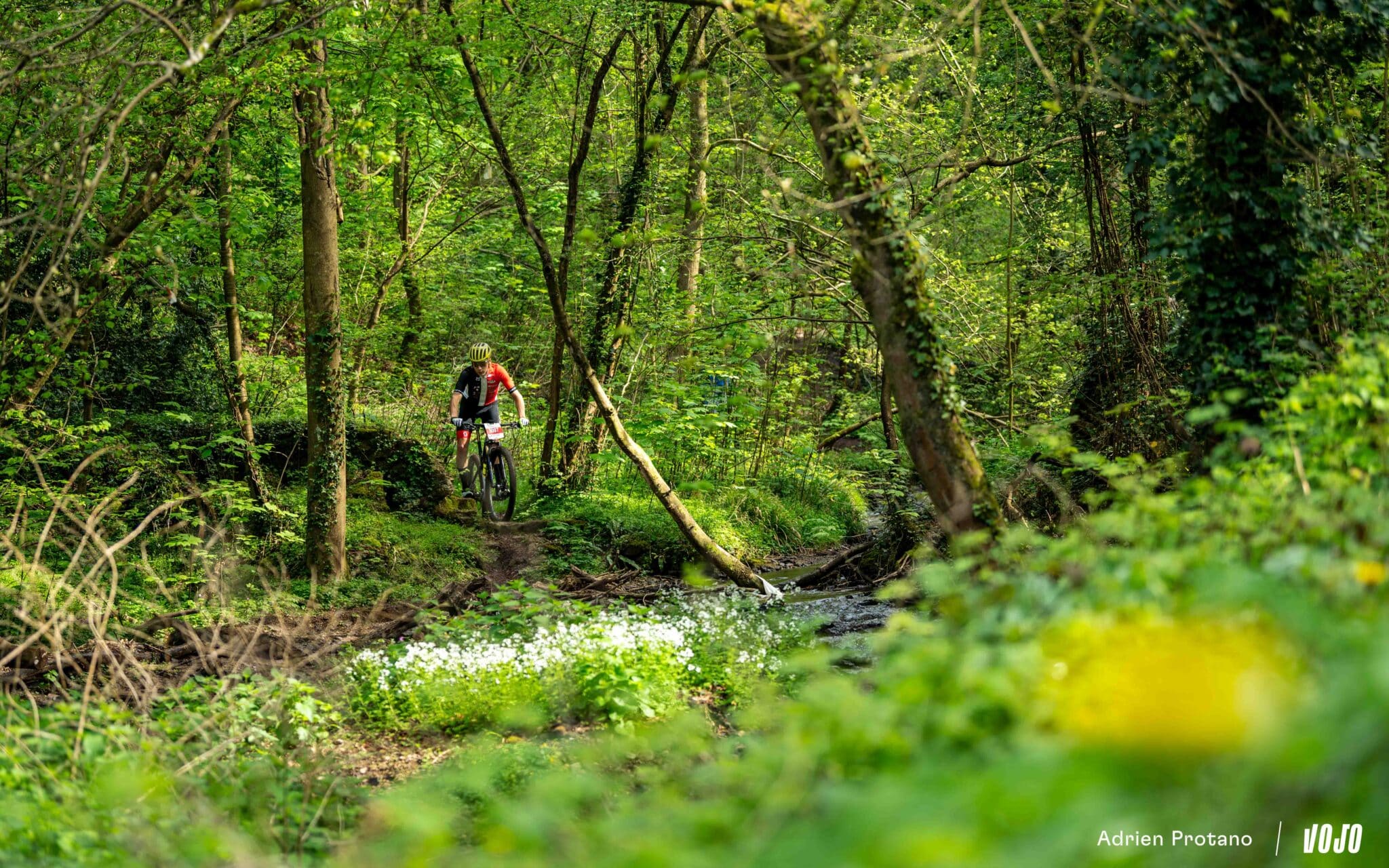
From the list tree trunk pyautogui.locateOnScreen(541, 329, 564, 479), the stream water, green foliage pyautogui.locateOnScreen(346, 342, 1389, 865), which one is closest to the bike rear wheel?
tree trunk pyautogui.locateOnScreen(541, 329, 564, 479)

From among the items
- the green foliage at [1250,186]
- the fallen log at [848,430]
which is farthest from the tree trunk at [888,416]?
the green foliage at [1250,186]

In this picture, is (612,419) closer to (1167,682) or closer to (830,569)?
(830,569)

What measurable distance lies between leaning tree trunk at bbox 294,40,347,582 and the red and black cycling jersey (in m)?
1.60

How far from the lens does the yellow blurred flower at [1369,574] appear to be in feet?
8.76

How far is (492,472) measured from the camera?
41.8 ft

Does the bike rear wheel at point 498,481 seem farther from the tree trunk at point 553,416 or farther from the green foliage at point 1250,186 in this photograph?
the green foliage at point 1250,186

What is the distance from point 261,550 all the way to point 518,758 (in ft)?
22.5

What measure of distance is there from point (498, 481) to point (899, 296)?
25.5 feet

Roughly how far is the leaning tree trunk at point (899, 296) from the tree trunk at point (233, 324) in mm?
7871

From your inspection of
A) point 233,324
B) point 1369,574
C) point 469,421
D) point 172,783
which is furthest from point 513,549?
point 1369,574

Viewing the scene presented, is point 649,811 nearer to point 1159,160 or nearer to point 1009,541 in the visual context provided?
point 1009,541

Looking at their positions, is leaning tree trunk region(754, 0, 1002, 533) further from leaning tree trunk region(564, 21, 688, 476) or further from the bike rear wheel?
leaning tree trunk region(564, 21, 688, 476)

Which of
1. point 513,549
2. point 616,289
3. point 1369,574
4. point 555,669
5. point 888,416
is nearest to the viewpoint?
point 1369,574

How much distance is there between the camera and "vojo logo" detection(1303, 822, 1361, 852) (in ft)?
6.90
